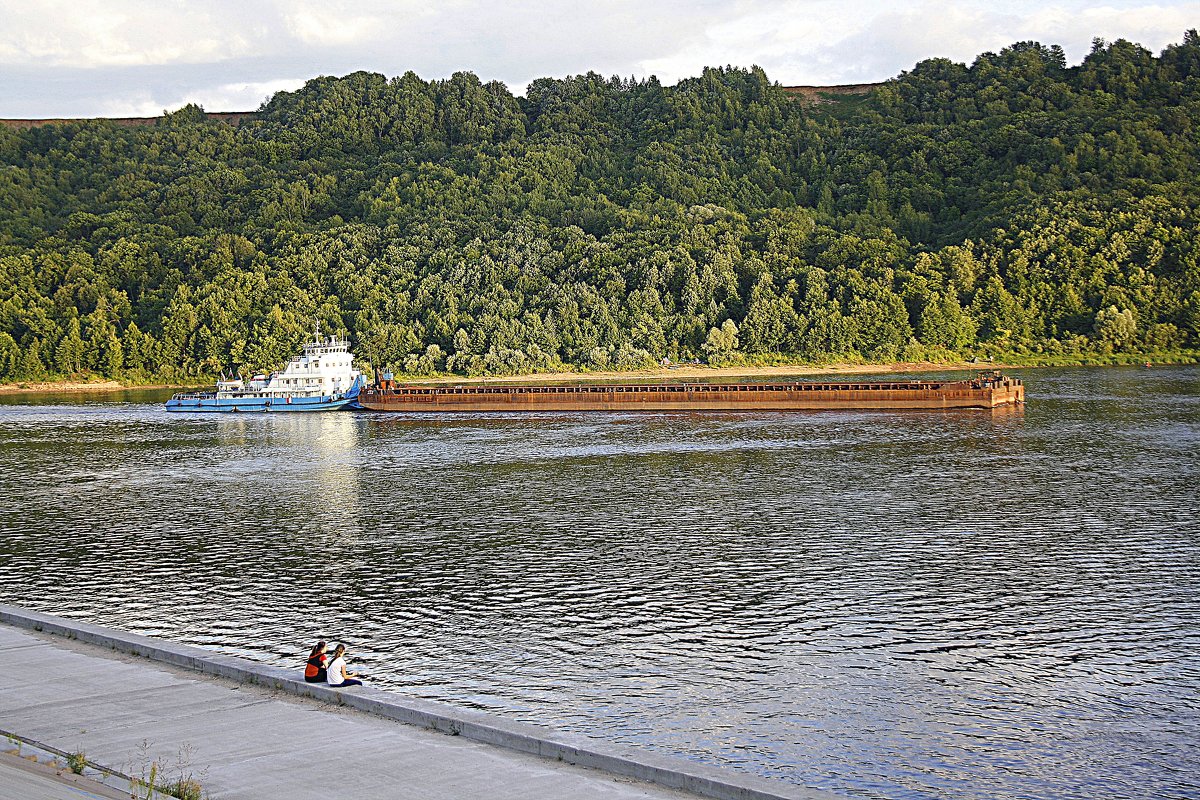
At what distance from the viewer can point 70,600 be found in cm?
3644

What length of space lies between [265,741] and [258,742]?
0.37 feet

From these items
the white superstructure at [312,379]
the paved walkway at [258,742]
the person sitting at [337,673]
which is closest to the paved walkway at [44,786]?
the paved walkway at [258,742]

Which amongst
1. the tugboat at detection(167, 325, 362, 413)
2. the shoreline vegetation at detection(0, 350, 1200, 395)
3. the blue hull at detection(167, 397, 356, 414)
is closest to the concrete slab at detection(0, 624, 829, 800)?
the blue hull at detection(167, 397, 356, 414)

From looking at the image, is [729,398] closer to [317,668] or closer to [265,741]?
[317,668]

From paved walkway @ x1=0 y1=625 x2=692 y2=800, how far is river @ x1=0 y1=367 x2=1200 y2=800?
16.0 feet

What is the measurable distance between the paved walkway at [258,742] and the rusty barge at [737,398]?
3901 inches

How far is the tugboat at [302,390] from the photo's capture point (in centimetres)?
13712

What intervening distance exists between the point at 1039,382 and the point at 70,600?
463 ft

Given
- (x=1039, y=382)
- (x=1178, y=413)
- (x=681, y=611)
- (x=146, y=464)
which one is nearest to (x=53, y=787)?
(x=681, y=611)

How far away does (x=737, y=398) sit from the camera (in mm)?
121938

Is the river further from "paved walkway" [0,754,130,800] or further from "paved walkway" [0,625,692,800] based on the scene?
"paved walkway" [0,754,130,800]

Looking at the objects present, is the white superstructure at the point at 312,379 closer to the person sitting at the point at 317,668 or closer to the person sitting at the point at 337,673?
the person sitting at the point at 317,668

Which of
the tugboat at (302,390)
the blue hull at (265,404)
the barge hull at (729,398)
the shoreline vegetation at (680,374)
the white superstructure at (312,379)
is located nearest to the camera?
the barge hull at (729,398)

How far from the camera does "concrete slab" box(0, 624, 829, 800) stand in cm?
1698
